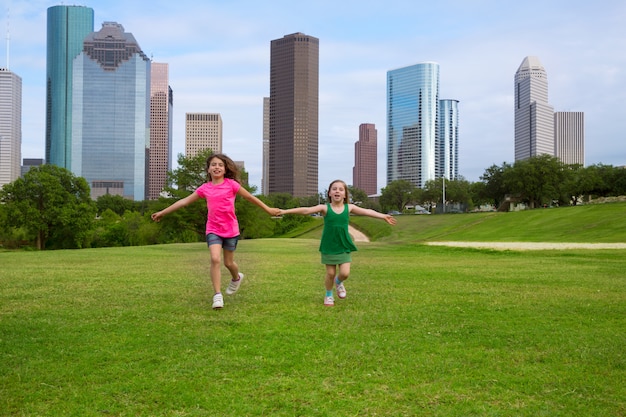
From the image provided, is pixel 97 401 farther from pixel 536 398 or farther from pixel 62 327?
pixel 536 398

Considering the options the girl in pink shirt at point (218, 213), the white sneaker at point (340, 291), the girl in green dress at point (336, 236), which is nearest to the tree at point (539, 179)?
the white sneaker at point (340, 291)

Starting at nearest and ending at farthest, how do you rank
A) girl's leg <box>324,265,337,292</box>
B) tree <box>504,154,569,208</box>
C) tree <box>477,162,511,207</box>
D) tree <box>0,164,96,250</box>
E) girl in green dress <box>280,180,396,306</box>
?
girl's leg <box>324,265,337,292</box> → girl in green dress <box>280,180,396,306</box> → tree <box>0,164,96,250</box> → tree <box>504,154,569,208</box> → tree <box>477,162,511,207</box>

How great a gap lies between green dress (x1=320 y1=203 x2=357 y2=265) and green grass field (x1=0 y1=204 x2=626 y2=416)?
745 mm

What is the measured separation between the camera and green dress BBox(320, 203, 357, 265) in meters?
8.32

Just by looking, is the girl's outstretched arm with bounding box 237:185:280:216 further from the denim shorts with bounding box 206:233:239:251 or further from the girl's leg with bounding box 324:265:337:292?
the girl's leg with bounding box 324:265:337:292

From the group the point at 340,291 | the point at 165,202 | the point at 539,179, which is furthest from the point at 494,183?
the point at 340,291

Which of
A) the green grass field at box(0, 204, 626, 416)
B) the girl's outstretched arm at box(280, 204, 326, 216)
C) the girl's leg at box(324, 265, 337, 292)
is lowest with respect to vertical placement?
the green grass field at box(0, 204, 626, 416)

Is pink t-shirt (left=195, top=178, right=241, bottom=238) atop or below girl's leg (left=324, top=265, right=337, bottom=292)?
atop

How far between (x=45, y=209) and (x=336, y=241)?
60.2 meters

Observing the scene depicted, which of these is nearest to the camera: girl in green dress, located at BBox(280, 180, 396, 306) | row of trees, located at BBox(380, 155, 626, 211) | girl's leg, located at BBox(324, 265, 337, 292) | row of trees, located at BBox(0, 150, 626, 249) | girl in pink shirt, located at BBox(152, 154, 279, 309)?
girl in pink shirt, located at BBox(152, 154, 279, 309)

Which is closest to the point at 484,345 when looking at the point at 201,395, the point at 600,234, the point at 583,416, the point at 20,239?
the point at 583,416

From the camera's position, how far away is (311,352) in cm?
519

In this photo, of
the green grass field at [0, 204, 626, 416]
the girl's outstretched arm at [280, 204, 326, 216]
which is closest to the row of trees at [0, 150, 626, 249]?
the girl's outstretched arm at [280, 204, 326, 216]

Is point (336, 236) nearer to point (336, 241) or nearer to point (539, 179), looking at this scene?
point (336, 241)
